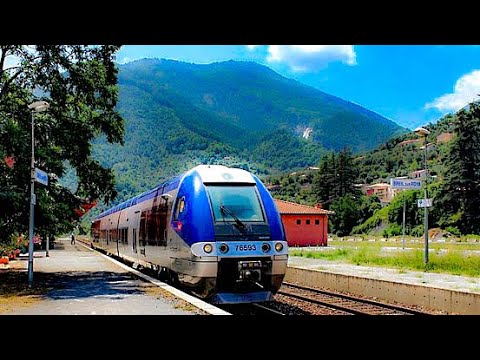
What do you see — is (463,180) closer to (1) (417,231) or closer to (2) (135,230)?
(1) (417,231)

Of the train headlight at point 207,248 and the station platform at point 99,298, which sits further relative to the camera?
the train headlight at point 207,248

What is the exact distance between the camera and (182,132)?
48.0 meters

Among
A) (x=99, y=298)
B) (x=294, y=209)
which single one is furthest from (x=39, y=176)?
(x=294, y=209)

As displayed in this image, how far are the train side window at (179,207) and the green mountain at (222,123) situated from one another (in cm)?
1968

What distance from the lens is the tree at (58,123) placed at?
13.7m

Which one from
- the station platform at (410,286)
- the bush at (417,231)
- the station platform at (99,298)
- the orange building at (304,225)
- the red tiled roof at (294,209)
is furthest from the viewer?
the bush at (417,231)

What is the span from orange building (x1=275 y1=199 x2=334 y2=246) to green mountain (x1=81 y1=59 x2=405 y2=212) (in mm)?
3754

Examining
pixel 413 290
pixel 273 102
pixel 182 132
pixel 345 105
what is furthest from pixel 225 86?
pixel 413 290

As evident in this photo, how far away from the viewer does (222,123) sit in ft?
171

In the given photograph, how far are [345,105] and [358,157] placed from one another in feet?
28.6

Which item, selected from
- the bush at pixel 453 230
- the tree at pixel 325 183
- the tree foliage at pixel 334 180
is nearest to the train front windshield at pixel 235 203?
the bush at pixel 453 230

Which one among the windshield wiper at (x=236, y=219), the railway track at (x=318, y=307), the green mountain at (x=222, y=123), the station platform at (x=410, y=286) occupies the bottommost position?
the railway track at (x=318, y=307)

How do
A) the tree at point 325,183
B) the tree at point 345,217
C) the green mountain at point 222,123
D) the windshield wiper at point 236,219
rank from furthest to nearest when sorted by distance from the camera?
the tree at point 325,183, the tree at point 345,217, the green mountain at point 222,123, the windshield wiper at point 236,219

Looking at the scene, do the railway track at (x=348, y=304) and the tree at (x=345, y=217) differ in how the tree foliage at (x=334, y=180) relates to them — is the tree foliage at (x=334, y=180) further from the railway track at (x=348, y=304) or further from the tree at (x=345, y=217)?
the railway track at (x=348, y=304)
